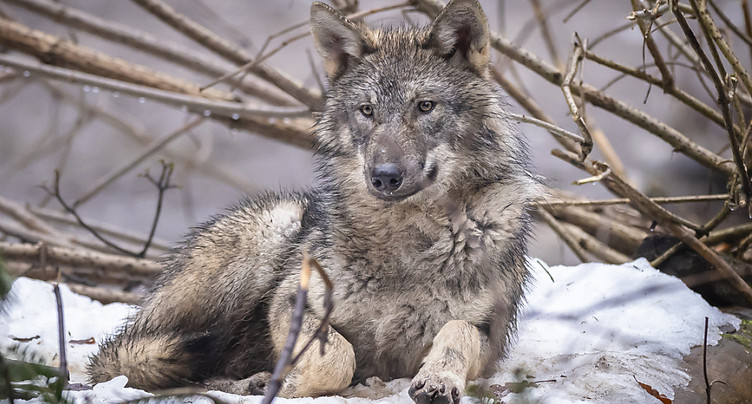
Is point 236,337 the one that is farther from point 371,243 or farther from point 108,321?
point 108,321

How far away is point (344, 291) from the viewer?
3037 mm

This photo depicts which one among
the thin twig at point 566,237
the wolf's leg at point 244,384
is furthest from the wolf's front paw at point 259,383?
the thin twig at point 566,237

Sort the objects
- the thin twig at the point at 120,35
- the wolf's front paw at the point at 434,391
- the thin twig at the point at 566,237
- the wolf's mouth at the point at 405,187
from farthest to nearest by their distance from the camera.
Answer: the thin twig at the point at 120,35 → the thin twig at the point at 566,237 → the wolf's mouth at the point at 405,187 → the wolf's front paw at the point at 434,391

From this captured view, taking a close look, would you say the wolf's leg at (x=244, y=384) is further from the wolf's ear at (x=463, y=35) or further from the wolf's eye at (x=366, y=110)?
the wolf's ear at (x=463, y=35)

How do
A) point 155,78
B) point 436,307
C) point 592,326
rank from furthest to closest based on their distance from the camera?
1. point 155,78
2. point 592,326
3. point 436,307

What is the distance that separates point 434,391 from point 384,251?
78cm

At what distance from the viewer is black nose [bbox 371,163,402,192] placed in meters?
2.86

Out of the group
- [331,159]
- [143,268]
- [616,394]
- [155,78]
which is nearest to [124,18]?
[155,78]

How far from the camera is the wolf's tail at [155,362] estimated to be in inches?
122

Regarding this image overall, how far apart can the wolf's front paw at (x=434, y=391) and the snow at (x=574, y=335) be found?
0.57ft

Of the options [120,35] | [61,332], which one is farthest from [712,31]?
[120,35]

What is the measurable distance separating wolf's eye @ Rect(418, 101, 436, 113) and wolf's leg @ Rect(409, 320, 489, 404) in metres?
0.96

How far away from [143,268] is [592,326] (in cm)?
386

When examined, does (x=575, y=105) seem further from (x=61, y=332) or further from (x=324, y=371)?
(x=61, y=332)
